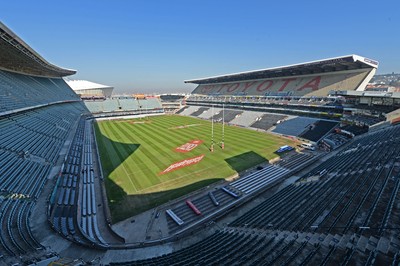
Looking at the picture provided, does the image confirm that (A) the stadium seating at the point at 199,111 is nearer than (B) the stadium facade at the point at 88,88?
Yes

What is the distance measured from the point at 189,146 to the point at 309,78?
155ft

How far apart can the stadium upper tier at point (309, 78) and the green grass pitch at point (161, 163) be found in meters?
23.9

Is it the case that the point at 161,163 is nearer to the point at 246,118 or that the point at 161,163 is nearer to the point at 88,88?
the point at 246,118

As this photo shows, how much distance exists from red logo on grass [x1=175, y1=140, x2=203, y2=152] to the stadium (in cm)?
51

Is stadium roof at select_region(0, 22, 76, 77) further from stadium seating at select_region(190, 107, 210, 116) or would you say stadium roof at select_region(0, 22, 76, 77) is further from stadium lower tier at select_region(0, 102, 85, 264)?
stadium seating at select_region(190, 107, 210, 116)

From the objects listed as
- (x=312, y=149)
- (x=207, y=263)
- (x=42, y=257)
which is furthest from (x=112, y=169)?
(x=312, y=149)

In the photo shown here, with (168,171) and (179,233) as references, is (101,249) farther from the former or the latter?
(168,171)

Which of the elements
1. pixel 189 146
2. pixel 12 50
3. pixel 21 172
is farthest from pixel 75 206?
pixel 12 50

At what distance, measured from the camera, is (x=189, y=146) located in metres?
35.8

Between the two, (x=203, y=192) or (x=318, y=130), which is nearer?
(x=203, y=192)

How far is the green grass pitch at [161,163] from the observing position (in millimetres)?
19656

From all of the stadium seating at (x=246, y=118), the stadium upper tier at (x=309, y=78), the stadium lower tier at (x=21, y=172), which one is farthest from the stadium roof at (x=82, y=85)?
the stadium lower tier at (x=21, y=172)

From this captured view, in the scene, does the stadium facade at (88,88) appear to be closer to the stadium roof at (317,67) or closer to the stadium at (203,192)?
the stadium at (203,192)

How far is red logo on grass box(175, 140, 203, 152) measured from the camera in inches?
1336
